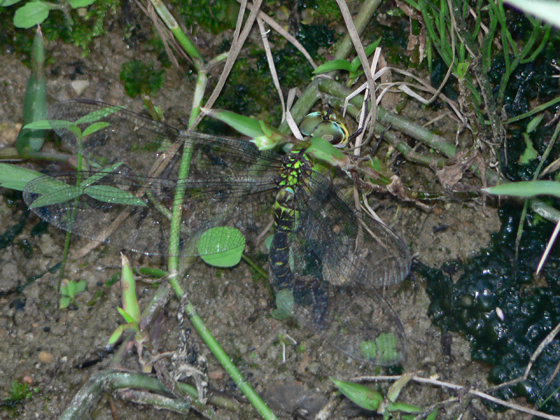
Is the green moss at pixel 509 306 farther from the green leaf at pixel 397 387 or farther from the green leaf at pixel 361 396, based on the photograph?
the green leaf at pixel 361 396

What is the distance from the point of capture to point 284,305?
254 centimetres

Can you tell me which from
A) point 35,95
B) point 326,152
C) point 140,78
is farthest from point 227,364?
point 35,95

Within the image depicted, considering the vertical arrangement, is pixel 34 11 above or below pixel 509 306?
above

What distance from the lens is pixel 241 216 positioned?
259cm

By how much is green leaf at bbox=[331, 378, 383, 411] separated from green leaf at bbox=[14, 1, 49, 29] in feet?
8.87

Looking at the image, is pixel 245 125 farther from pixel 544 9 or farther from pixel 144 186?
pixel 544 9

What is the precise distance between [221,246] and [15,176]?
127 cm

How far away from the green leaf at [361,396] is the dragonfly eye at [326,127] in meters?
1.35

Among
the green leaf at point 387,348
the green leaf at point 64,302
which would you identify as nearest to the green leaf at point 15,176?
the green leaf at point 64,302

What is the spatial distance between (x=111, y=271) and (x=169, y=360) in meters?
0.66

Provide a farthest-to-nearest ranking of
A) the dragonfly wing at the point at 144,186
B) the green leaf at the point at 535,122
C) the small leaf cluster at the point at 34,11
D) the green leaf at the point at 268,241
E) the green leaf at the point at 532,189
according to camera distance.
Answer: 1. the green leaf at the point at 268,241
2. the small leaf cluster at the point at 34,11
3. the green leaf at the point at 535,122
4. the dragonfly wing at the point at 144,186
5. the green leaf at the point at 532,189

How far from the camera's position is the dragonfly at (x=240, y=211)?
232cm

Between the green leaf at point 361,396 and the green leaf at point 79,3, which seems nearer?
the green leaf at point 361,396

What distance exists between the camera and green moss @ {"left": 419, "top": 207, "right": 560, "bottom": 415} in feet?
7.59
